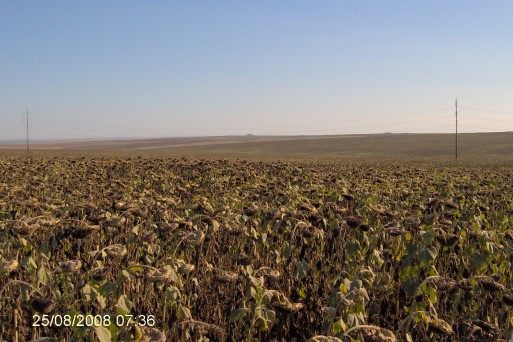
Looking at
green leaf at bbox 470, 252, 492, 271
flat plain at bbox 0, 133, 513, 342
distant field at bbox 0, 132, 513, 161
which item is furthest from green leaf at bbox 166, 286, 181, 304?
distant field at bbox 0, 132, 513, 161

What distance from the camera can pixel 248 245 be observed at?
6.39 metres

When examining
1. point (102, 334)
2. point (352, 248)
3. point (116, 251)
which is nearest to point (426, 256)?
point (352, 248)

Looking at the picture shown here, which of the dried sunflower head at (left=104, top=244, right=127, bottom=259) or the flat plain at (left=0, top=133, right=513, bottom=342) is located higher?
the dried sunflower head at (left=104, top=244, right=127, bottom=259)

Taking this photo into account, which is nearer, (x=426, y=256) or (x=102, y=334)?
(x=102, y=334)

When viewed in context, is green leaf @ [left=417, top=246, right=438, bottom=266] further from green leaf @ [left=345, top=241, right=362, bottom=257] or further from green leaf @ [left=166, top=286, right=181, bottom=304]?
green leaf @ [left=166, top=286, right=181, bottom=304]

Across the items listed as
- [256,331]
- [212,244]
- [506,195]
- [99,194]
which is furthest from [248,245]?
[506,195]

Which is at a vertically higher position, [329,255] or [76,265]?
[76,265]

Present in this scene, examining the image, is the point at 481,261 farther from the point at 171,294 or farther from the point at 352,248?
the point at 171,294

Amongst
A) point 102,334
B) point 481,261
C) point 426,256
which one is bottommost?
point 481,261

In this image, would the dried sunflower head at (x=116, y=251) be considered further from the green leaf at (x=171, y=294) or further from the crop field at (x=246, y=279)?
the green leaf at (x=171, y=294)

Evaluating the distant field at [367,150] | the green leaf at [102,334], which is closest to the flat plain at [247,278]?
the green leaf at [102,334]

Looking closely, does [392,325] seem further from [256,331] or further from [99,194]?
[99,194]

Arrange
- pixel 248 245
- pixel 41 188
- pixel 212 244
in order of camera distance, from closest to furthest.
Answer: pixel 212 244 → pixel 248 245 → pixel 41 188

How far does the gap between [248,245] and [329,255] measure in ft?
3.56
